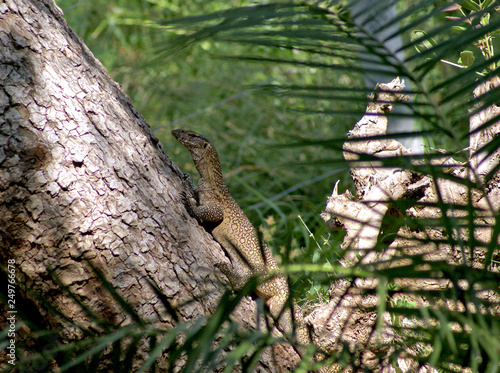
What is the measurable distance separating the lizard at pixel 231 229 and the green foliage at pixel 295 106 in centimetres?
21

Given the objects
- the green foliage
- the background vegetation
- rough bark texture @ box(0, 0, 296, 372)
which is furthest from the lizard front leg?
the background vegetation

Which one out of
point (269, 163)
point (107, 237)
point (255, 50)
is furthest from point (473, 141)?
point (255, 50)

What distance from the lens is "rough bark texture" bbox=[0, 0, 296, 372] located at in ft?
5.25

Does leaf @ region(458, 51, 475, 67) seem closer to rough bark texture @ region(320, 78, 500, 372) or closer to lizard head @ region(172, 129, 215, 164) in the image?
rough bark texture @ region(320, 78, 500, 372)

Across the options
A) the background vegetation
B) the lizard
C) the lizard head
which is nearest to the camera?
the lizard

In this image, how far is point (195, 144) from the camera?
337 cm

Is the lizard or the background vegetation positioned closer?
the lizard

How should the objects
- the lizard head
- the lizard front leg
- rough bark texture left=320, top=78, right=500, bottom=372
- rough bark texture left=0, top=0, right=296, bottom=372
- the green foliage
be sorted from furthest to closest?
the lizard head < the lizard front leg < rough bark texture left=320, top=78, right=500, bottom=372 < rough bark texture left=0, top=0, right=296, bottom=372 < the green foliage

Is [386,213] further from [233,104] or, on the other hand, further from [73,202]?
[233,104]

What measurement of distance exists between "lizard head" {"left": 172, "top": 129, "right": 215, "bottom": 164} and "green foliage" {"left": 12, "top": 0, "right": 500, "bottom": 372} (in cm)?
20

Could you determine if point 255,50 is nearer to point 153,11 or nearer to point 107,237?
point 153,11

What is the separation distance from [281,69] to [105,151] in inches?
174

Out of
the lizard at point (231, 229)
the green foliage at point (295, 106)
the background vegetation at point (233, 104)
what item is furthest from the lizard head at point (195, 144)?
the background vegetation at point (233, 104)

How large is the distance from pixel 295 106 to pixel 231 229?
9.68 feet
